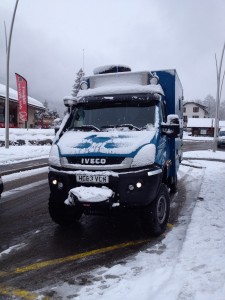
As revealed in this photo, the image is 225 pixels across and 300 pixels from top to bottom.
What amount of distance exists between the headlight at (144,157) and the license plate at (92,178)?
18.4 inches

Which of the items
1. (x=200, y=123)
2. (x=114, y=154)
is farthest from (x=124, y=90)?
(x=200, y=123)

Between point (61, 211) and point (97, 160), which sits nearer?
point (97, 160)

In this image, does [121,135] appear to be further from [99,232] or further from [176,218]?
[176,218]

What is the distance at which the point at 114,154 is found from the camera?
497cm

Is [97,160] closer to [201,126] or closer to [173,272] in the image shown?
[173,272]

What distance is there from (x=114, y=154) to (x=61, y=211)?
1563mm

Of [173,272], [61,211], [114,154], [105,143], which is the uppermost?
[105,143]

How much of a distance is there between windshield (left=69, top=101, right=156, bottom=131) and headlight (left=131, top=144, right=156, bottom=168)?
0.84 metres

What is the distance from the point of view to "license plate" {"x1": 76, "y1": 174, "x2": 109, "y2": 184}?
492 cm

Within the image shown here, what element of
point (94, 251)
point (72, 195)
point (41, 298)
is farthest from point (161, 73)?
point (41, 298)

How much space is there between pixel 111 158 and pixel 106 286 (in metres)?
1.91

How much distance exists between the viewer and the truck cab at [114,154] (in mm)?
4910

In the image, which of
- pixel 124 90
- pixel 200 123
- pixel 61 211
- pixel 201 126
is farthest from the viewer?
pixel 200 123

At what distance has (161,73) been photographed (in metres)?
7.41
